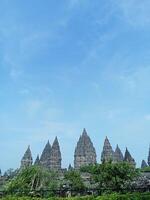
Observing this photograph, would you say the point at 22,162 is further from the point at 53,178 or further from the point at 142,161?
the point at 53,178

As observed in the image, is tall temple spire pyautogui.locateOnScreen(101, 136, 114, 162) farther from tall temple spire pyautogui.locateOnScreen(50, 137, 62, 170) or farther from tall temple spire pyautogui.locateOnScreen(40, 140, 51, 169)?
tall temple spire pyautogui.locateOnScreen(40, 140, 51, 169)

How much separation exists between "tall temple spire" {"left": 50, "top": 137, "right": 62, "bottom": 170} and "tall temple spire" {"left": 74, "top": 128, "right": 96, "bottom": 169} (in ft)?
14.2

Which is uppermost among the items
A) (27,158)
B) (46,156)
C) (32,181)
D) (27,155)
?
(27,155)

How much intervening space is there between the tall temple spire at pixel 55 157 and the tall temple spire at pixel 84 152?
433cm

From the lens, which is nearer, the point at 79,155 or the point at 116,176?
the point at 116,176

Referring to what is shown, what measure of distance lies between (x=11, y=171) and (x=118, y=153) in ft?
141

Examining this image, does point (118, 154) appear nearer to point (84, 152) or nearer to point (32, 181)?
point (84, 152)

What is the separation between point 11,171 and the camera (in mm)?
41938

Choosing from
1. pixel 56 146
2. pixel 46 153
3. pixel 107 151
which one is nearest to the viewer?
pixel 107 151

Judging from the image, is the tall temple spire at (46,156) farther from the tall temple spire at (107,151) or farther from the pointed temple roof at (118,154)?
the pointed temple roof at (118,154)

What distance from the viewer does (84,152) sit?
7606 centimetres

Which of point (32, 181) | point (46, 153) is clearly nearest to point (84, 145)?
point (46, 153)

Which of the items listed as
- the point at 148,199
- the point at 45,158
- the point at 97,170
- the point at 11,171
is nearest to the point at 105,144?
the point at 45,158

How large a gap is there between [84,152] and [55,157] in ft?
23.6
